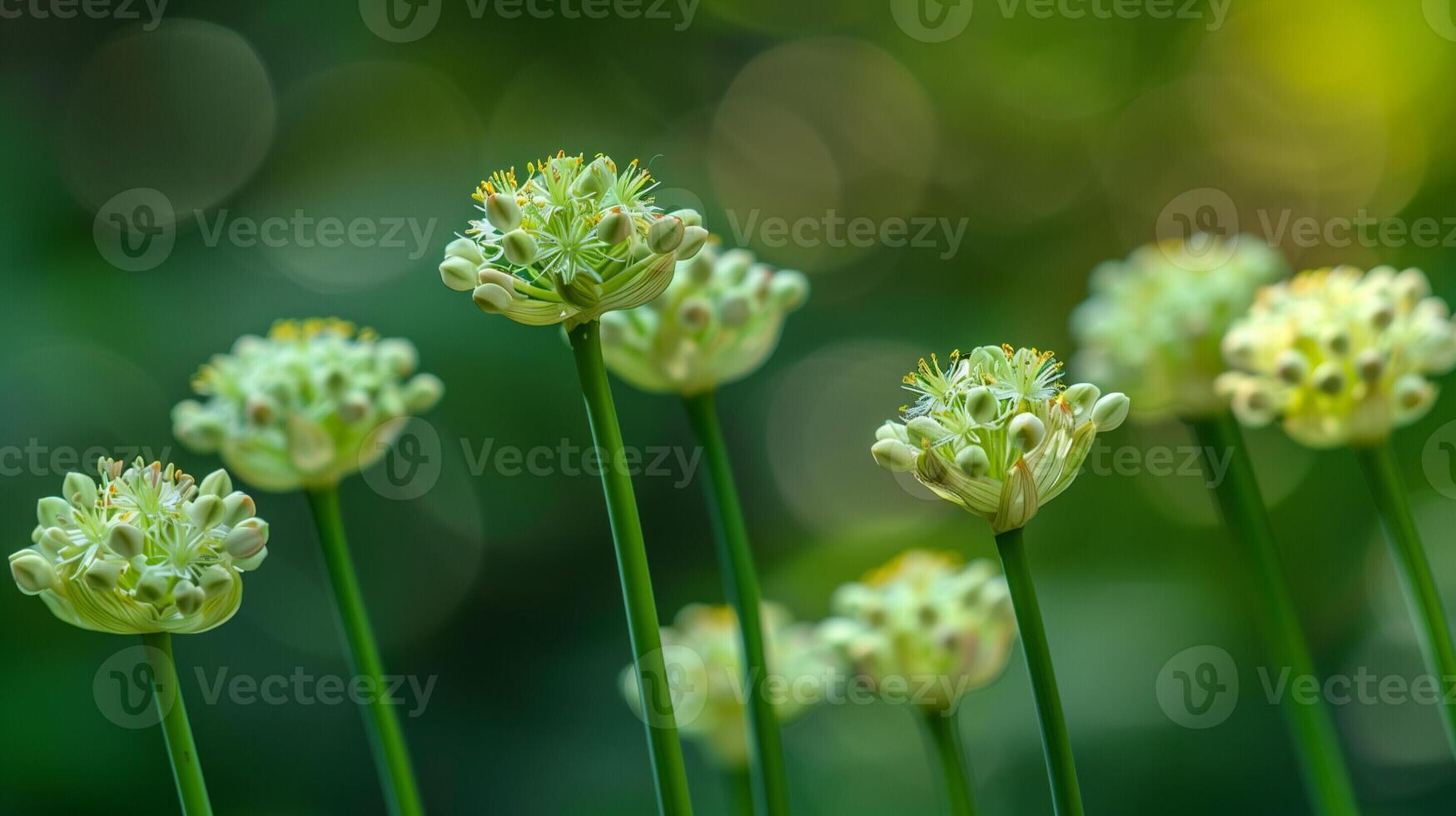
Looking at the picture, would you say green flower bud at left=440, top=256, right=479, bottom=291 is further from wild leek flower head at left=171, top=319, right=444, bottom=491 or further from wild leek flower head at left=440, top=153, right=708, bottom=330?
wild leek flower head at left=171, top=319, right=444, bottom=491

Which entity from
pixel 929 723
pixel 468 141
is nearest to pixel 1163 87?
pixel 468 141

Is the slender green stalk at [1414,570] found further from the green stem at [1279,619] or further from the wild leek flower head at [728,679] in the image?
the wild leek flower head at [728,679]

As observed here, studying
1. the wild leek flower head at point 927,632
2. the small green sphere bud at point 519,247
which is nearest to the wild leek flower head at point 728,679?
the wild leek flower head at point 927,632

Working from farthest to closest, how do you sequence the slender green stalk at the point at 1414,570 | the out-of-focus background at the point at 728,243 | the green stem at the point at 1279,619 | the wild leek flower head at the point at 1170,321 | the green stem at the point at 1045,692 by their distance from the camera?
the out-of-focus background at the point at 728,243, the wild leek flower head at the point at 1170,321, the green stem at the point at 1279,619, the slender green stalk at the point at 1414,570, the green stem at the point at 1045,692

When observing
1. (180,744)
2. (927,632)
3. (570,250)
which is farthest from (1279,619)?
(180,744)

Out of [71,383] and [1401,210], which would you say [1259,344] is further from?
[71,383]

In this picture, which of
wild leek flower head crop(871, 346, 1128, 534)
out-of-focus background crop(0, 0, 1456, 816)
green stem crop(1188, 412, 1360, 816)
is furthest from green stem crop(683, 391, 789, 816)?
out-of-focus background crop(0, 0, 1456, 816)
